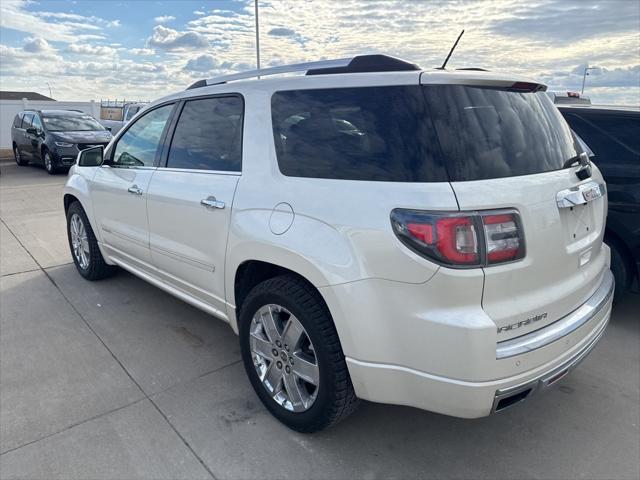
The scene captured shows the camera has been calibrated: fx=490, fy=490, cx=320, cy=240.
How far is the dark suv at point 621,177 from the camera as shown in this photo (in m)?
4.00

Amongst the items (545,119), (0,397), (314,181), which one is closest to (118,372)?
(0,397)

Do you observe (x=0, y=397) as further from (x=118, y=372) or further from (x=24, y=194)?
(x=24, y=194)

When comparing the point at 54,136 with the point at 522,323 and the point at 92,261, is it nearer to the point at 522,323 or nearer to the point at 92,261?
the point at 92,261

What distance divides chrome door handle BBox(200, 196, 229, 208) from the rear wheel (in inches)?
460

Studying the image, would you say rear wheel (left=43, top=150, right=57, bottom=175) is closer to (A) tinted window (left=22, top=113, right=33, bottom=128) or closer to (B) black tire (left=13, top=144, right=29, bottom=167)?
(A) tinted window (left=22, top=113, right=33, bottom=128)

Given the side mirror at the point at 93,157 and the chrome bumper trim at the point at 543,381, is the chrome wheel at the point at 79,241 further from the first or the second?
the chrome bumper trim at the point at 543,381

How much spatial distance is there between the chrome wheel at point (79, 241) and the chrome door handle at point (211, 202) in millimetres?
2390

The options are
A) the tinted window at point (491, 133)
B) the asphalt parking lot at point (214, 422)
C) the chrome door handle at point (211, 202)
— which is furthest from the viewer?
the chrome door handle at point (211, 202)

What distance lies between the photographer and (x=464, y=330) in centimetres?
197

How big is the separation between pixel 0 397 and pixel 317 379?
6.70 ft

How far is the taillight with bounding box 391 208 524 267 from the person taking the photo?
198 centimetres

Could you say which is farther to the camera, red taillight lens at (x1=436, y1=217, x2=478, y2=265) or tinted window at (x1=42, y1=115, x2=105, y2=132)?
tinted window at (x1=42, y1=115, x2=105, y2=132)

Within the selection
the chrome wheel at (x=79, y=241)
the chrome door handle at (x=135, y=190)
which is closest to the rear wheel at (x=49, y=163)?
the chrome wheel at (x=79, y=241)

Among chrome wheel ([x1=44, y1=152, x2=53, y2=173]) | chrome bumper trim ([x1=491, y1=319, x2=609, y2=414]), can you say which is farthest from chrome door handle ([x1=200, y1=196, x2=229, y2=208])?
chrome wheel ([x1=44, y1=152, x2=53, y2=173])
